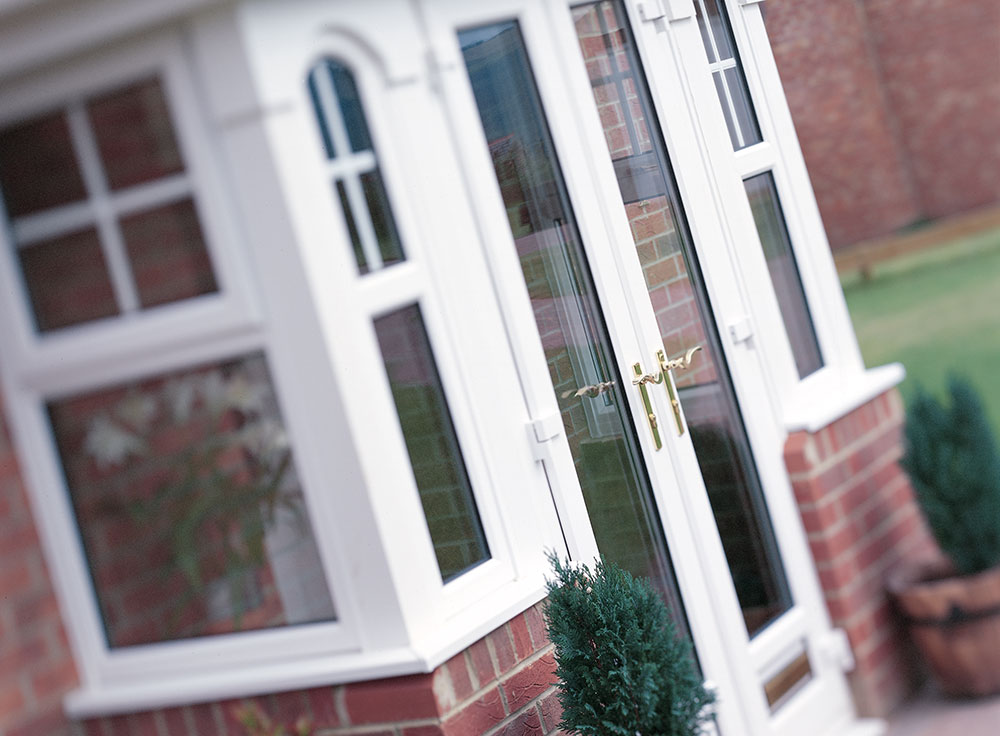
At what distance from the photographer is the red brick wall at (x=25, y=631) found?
2.30 meters

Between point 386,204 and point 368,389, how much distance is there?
16.2 inches

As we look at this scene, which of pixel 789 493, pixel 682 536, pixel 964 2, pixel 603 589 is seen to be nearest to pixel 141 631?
pixel 603 589

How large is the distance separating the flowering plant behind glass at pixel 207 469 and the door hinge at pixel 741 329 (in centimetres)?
155

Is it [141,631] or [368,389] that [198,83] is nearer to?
[368,389]

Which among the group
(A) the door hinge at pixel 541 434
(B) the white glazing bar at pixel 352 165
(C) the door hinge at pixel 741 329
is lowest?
(A) the door hinge at pixel 541 434

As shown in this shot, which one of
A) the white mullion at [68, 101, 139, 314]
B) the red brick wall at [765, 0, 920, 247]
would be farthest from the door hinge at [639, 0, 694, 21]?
the white mullion at [68, 101, 139, 314]

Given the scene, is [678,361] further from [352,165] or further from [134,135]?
[134,135]

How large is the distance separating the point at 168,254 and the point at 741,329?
1769 mm

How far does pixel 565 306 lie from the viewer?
2771 millimetres

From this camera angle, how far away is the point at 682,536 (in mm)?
2947

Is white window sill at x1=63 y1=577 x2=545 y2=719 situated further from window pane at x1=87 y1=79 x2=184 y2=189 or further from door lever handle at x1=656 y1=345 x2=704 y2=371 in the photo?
window pane at x1=87 y1=79 x2=184 y2=189

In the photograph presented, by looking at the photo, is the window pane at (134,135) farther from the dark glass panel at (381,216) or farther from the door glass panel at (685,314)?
the door glass panel at (685,314)

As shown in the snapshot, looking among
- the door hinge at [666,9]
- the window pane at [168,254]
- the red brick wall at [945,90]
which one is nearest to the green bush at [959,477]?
the door hinge at [666,9]

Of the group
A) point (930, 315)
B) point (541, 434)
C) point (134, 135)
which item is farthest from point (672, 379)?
point (930, 315)
